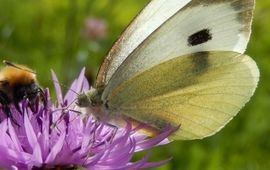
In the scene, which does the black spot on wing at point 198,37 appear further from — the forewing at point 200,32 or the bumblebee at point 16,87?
the bumblebee at point 16,87

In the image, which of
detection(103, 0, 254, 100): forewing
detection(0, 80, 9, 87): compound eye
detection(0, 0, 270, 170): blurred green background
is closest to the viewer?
detection(0, 80, 9, 87): compound eye

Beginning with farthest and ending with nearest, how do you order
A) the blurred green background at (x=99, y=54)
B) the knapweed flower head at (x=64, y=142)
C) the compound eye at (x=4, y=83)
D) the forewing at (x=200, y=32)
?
the blurred green background at (x=99, y=54), the forewing at (x=200, y=32), the compound eye at (x=4, y=83), the knapweed flower head at (x=64, y=142)

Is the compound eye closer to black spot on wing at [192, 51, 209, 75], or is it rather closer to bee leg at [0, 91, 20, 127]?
bee leg at [0, 91, 20, 127]

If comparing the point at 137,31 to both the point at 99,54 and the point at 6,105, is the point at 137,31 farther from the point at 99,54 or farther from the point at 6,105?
the point at 99,54

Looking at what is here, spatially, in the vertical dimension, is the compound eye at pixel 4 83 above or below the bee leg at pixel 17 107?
above

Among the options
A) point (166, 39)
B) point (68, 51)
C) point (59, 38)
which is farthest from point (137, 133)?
point (59, 38)

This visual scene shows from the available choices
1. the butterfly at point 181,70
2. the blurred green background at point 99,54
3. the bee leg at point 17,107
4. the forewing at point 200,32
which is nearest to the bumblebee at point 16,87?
the bee leg at point 17,107

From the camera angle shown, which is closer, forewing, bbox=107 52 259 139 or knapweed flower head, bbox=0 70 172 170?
knapweed flower head, bbox=0 70 172 170

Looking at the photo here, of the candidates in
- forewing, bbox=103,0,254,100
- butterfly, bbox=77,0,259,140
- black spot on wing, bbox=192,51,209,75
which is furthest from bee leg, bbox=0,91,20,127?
black spot on wing, bbox=192,51,209,75
